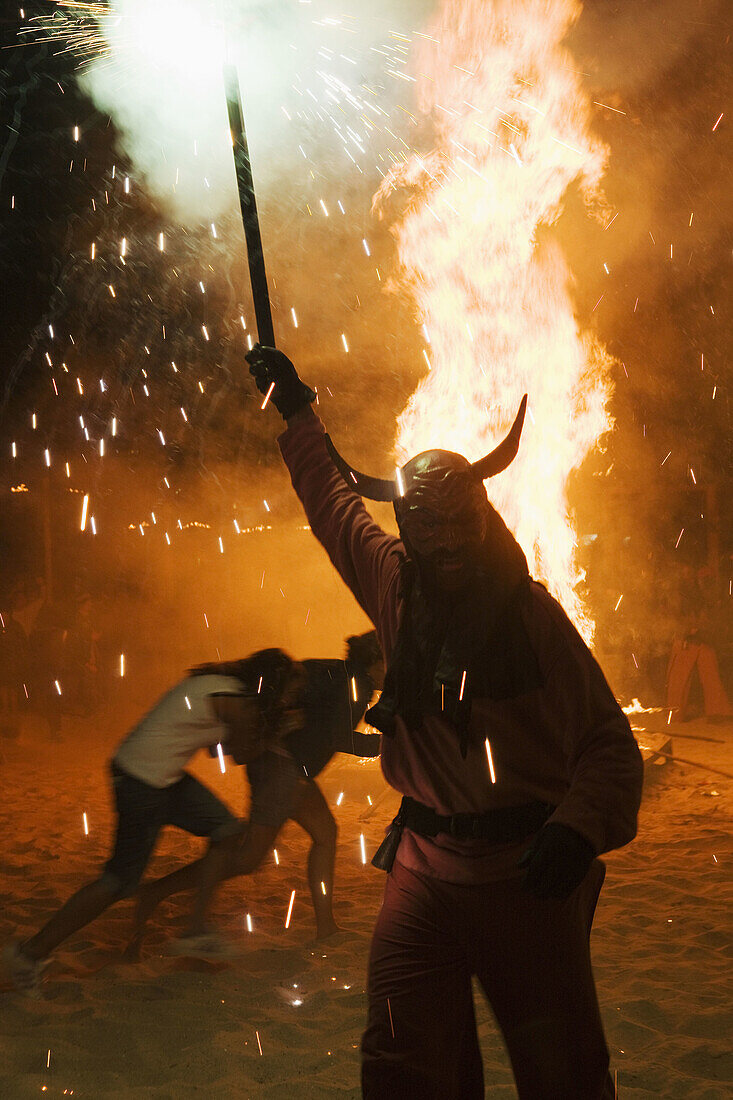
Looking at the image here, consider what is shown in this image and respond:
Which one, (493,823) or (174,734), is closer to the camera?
(493,823)

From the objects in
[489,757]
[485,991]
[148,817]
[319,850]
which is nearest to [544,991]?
[485,991]

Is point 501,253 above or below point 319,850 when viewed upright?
above

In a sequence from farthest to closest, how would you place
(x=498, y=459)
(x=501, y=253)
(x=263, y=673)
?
1. (x=501, y=253)
2. (x=263, y=673)
3. (x=498, y=459)

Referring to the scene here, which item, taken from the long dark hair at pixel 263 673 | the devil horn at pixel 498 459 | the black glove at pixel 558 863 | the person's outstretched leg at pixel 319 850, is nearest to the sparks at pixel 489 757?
the black glove at pixel 558 863

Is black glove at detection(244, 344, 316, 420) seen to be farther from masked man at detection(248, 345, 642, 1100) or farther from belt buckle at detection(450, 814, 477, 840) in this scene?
belt buckle at detection(450, 814, 477, 840)

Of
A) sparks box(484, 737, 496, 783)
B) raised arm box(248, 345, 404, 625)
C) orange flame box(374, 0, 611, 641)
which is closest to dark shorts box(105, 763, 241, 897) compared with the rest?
raised arm box(248, 345, 404, 625)

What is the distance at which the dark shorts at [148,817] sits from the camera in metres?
3.61

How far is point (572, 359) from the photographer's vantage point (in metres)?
10.4

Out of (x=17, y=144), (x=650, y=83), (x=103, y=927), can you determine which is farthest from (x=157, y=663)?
(x=650, y=83)

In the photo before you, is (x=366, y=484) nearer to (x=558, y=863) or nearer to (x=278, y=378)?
(x=278, y=378)

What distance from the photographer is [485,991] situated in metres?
1.82

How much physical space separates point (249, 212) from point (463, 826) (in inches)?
72.4

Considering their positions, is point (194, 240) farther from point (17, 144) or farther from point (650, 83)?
point (650, 83)

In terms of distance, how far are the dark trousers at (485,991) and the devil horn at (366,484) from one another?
36.0 inches
